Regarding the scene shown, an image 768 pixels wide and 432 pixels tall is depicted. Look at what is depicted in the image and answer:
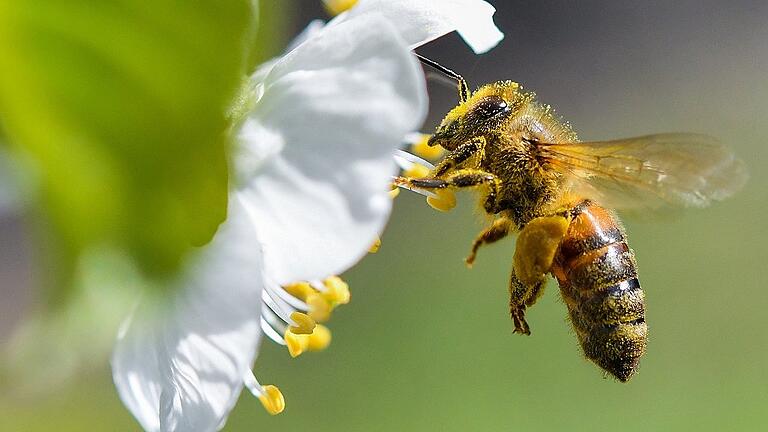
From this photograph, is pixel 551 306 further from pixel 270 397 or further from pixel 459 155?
pixel 270 397

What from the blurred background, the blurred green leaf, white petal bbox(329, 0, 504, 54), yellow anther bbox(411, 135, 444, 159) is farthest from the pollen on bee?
the blurred background

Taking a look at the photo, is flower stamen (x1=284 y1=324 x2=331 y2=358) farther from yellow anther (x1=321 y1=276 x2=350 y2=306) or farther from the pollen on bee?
the pollen on bee

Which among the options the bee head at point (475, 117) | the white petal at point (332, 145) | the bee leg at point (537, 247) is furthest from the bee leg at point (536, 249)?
the white petal at point (332, 145)

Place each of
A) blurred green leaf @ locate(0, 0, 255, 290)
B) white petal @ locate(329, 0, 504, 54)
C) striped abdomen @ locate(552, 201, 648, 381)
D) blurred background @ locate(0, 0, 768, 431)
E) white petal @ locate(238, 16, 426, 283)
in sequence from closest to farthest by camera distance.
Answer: blurred green leaf @ locate(0, 0, 255, 290), white petal @ locate(238, 16, 426, 283), white petal @ locate(329, 0, 504, 54), striped abdomen @ locate(552, 201, 648, 381), blurred background @ locate(0, 0, 768, 431)

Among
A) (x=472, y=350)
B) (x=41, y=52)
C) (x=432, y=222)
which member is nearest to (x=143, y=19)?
(x=41, y=52)

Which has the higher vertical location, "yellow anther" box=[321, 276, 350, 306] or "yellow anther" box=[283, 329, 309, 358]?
"yellow anther" box=[321, 276, 350, 306]

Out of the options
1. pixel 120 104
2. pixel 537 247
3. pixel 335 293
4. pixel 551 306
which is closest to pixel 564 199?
pixel 537 247
